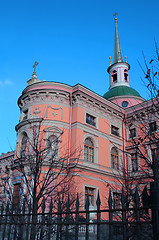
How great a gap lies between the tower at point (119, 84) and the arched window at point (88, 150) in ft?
34.5

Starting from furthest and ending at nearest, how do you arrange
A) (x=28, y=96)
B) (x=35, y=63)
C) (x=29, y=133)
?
1. (x=35, y=63)
2. (x=28, y=96)
3. (x=29, y=133)

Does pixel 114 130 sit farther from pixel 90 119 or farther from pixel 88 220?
pixel 88 220

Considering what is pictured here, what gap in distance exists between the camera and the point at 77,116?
21969 mm

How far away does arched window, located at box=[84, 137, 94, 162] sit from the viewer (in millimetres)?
21987

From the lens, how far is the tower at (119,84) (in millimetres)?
31733

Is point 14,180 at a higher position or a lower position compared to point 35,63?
lower

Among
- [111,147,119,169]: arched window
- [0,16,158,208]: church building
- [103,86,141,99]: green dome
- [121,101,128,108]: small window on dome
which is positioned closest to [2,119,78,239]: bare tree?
[0,16,158,208]: church building

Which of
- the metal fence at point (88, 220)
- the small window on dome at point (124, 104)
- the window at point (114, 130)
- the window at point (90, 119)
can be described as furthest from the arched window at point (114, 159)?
the metal fence at point (88, 220)

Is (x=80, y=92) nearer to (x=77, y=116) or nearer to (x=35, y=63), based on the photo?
(x=77, y=116)

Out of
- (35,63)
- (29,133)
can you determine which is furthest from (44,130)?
(35,63)

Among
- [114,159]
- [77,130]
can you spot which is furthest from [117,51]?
[77,130]

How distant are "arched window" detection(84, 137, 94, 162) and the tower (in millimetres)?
10530

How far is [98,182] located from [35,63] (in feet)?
64.4

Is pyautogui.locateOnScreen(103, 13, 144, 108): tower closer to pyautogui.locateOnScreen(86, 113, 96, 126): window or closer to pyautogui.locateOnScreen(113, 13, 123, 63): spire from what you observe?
pyautogui.locateOnScreen(113, 13, 123, 63): spire
